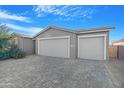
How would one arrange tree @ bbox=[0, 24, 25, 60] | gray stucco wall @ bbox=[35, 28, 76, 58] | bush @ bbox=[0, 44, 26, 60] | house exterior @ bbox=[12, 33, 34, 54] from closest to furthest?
bush @ bbox=[0, 44, 26, 60] → tree @ bbox=[0, 24, 25, 60] → gray stucco wall @ bbox=[35, 28, 76, 58] → house exterior @ bbox=[12, 33, 34, 54]

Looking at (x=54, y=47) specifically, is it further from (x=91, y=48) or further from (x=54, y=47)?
(x=91, y=48)

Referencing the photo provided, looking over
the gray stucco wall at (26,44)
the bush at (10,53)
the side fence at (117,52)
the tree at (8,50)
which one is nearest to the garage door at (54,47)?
the gray stucco wall at (26,44)

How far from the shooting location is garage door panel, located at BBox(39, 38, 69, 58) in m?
10.9

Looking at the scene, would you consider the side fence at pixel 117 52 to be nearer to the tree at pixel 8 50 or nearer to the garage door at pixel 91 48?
the garage door at pixel 91 48

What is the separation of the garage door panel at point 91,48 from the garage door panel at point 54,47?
1.58 meters

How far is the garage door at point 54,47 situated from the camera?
10874mm

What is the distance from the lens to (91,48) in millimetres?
9570

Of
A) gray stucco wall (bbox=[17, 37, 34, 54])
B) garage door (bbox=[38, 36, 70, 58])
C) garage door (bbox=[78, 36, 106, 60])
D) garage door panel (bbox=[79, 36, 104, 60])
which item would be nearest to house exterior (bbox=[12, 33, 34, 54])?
gray stucco wall (bbox=[17, 37, 34, 54])

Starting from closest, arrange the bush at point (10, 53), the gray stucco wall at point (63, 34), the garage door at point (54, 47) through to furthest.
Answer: the bush at point (10, 53), the gray stucco wall at point (63, 34), the garage door at point (54, 47)

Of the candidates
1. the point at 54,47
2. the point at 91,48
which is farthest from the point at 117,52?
the point at 54,47

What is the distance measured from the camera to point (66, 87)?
3.87m

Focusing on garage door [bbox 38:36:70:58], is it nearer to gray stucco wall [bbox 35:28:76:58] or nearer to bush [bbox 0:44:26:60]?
gray stucco wall [bbox 35:28:76:58]
